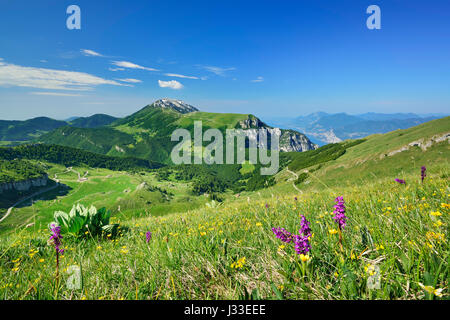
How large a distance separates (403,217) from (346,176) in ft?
271

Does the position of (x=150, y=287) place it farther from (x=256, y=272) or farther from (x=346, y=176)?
(x=346, y=176)

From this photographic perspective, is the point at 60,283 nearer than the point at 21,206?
Yes

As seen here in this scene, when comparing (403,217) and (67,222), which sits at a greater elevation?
(403,217)

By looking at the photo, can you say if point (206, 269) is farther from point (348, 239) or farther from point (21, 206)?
point (21, 206)

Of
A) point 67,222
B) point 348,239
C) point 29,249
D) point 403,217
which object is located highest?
point 403,217

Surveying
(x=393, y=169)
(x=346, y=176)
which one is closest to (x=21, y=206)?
(x=346, y=176)

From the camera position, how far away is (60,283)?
101 inches

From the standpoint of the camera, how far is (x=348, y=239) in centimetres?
278

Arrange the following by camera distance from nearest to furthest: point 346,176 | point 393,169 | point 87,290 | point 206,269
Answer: point 87,290 < point 206,269 < point 393,169 < point 346,176

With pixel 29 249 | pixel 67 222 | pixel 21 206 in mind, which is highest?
pixel 67 222
